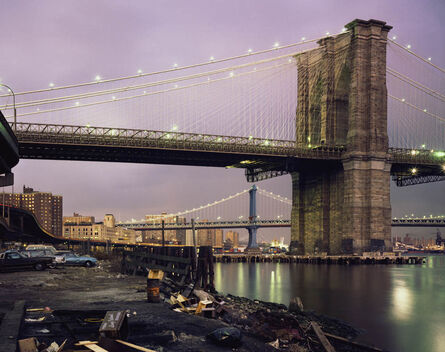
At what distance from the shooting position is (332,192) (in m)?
77.0

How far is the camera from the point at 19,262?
95.8 feet

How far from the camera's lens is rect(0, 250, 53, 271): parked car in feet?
94.0

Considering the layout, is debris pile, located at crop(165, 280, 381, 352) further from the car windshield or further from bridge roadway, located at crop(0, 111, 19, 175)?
the car windshield

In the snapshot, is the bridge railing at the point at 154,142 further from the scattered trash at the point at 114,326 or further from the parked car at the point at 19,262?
the scattered trash at the point at 114,326

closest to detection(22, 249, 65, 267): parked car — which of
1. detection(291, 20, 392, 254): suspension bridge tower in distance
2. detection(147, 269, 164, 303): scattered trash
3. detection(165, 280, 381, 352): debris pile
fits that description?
detection(165, 280, 381, 352): debris pile

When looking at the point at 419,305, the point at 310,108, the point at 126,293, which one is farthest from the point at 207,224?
the point at 126,293

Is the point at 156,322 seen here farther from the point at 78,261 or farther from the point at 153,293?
the point at 78,261

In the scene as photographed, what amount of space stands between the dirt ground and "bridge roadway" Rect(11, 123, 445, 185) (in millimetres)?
43633

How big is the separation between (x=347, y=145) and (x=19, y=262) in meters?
55.2

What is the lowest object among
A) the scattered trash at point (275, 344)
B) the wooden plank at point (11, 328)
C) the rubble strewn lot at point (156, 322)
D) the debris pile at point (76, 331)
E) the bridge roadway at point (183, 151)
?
the scattered trash at point (275, 344)

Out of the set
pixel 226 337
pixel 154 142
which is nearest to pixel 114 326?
pixel 226 337

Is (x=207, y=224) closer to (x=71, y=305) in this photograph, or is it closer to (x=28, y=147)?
(x=28, y=147)

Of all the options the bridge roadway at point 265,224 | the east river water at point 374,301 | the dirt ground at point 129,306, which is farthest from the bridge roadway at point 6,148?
the bridge roadway at point 265,224

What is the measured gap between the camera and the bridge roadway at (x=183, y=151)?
65.4 m
